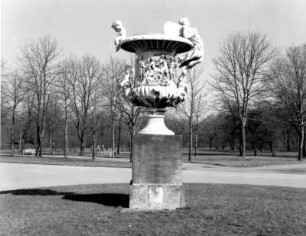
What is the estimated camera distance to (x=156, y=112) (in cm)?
836

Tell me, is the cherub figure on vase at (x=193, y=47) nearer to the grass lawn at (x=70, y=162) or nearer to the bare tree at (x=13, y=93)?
the grass lawn at (x=70, y=162)

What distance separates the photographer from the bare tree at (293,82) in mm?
36500

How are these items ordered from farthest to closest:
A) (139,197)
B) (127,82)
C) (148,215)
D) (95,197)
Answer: (95,197) → (127,82) → (139,197) → (148,215)

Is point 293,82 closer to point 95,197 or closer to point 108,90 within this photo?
point 108,90

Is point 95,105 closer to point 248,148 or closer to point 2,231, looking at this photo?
point 2,231

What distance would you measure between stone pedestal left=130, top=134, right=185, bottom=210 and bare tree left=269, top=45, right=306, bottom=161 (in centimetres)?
3005

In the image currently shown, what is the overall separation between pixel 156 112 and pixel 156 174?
1.29 metres

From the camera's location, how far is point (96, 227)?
6.16 m

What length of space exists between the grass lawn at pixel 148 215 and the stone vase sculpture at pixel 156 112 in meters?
0.44

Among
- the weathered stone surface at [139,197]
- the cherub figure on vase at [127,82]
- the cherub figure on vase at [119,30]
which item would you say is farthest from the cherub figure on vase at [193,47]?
the weathered stone surface at [139,197]

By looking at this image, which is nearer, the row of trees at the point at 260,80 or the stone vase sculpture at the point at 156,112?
the stone vase sculpture at the point at 156,112

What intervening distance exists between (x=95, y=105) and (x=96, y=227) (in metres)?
29.0

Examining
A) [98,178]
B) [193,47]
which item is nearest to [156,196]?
[193,47]

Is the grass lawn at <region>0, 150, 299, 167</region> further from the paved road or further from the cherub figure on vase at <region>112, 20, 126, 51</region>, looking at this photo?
the cherub figure on vase at <region>112, 20, 126, 51</region>
